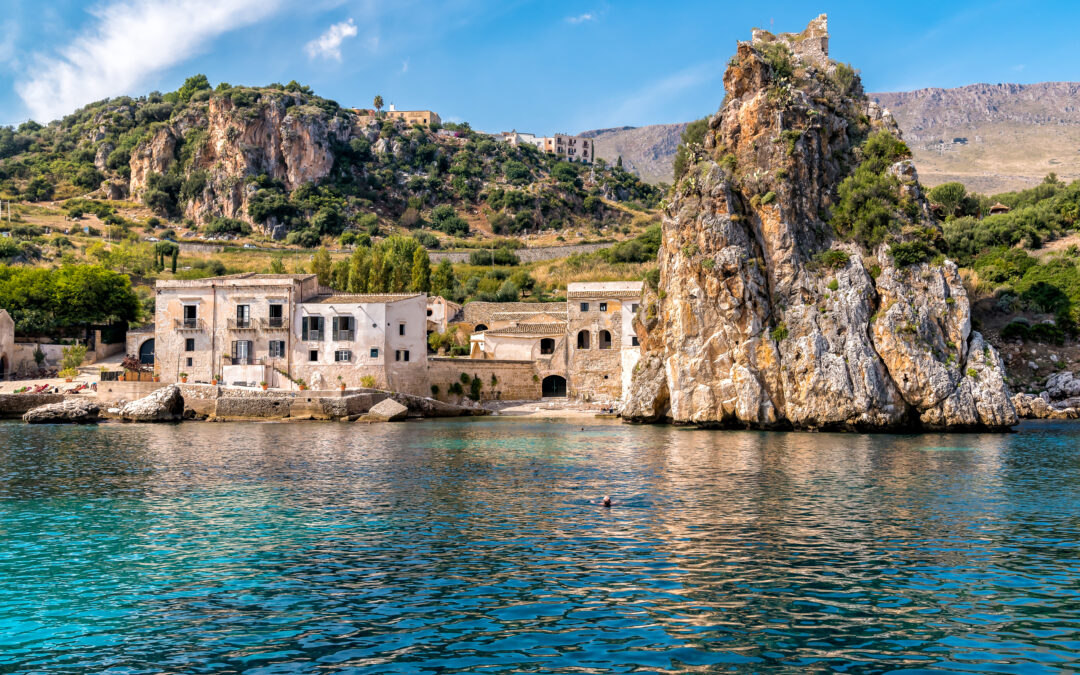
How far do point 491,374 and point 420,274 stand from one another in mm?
19872

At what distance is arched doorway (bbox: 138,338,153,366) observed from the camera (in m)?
62.4

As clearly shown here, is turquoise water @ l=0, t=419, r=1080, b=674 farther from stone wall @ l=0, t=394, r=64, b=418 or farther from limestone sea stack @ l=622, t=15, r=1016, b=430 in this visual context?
stone wall @ l=0, t=394, r=64, b=418

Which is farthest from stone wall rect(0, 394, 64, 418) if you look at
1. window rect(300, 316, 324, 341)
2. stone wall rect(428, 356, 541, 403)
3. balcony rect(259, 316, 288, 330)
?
stone wall rect(428, 356, 541, 403)

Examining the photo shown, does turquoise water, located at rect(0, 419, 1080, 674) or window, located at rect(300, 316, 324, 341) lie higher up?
window, located at rect(300, 316, 324, 341)

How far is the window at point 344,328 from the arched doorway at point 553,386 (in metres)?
16.2

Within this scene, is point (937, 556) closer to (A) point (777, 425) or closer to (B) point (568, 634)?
(B) point (568, 634)

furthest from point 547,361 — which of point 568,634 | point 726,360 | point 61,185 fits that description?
point 61,185

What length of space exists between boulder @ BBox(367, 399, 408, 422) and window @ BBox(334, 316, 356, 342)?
593 centimetres

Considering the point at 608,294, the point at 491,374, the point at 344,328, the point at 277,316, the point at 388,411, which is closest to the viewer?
the point at 388,411

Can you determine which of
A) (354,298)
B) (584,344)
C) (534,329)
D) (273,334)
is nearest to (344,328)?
(354,298)

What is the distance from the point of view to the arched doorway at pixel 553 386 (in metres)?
61.9

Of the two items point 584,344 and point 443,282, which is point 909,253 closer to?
point 584,344

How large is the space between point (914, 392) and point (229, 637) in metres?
37.0

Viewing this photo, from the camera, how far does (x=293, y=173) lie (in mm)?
137750
